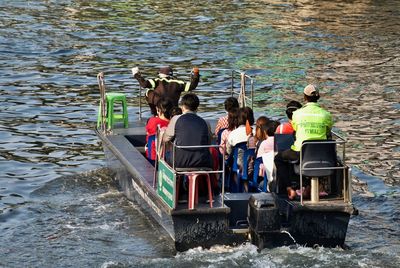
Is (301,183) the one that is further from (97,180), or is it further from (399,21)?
(399,21)

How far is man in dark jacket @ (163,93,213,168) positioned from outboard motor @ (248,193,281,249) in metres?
0.85

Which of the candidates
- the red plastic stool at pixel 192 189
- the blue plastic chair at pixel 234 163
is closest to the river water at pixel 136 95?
the red plastic stool at pixel 192 189

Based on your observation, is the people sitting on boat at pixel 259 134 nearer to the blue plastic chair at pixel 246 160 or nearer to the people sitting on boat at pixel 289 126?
the blue plastic chair at pixel 246 160

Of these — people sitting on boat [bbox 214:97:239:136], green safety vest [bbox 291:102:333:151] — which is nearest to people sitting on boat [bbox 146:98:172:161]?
people sitting on boat [bbox 214:97:239:136]

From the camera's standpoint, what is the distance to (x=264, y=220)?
517 inches

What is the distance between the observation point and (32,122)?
76.7 feet

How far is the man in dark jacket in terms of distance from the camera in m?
13.6

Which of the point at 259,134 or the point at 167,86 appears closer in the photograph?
the point at 259,134

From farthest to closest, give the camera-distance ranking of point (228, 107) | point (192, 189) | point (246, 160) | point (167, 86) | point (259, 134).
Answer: point (167, 86) → point (228, 107) → point (246, 160) → point (259, 134) → point (192, 189)

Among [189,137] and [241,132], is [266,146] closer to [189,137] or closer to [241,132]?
[241,132]

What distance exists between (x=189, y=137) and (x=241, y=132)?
1.39m

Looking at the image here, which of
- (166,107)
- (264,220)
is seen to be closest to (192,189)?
(264,220)

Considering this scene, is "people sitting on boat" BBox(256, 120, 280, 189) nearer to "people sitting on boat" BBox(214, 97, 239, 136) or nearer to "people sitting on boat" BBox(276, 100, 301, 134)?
"people sitting on boat" BBox(276, 100, 301, 134)

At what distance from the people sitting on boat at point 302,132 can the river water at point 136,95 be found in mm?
916
